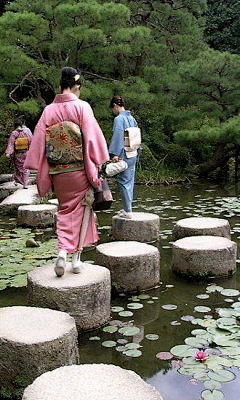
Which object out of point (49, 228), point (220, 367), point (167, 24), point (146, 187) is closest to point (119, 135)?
point (49, 228)

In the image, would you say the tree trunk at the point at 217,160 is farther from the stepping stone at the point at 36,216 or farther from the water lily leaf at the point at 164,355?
the water lily leaf at the point at 164,355

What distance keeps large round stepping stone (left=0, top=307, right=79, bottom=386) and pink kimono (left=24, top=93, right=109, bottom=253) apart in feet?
3.41

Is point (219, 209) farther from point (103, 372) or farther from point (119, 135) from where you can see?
point (103, 372)

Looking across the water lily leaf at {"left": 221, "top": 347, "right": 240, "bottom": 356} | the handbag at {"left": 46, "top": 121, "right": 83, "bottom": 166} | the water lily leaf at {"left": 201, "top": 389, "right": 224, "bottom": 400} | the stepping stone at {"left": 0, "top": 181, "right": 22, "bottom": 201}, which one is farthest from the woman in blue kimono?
the stepping stone at {"left": 0, "top": 181, "right": 22, "bottom": 201}

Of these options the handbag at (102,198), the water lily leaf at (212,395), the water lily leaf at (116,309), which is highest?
the handbag at (102,198)

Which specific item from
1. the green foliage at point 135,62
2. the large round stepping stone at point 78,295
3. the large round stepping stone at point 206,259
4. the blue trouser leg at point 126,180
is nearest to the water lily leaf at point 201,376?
the large round stepping stone at point 78,295

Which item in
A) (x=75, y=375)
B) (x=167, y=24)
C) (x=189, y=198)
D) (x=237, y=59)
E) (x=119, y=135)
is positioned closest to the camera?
(x=75, y=375)

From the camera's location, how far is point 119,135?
617 cm

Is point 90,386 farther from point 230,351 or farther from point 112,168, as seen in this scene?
point 112,168

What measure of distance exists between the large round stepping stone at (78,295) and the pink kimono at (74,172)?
301 mm

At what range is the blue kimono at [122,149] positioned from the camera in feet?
20.2

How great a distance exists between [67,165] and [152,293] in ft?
4.74

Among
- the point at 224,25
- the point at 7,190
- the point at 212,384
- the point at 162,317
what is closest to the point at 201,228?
the point at 162,317

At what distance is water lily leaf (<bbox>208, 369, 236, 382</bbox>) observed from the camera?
2.90 metres
